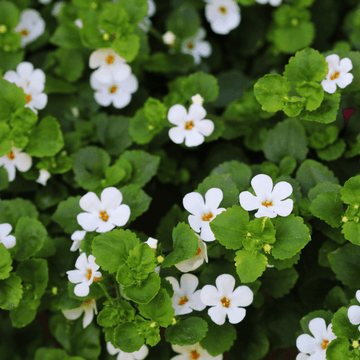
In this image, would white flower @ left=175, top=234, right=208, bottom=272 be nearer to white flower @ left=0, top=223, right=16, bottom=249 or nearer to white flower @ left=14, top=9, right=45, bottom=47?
white flower @ left=0, top=223, right=16, bottom=249

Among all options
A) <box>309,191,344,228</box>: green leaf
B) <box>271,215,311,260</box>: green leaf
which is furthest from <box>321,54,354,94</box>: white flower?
<box>271,215,311,260</box>: green leaf

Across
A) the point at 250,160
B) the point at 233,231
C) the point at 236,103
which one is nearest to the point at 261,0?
the point at 236,103

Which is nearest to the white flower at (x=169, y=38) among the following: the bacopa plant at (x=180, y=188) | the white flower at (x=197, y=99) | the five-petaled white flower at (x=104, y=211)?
the bacopa plant at (x=180, y=188)

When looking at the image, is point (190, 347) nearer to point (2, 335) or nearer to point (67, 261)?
point (67, 261)

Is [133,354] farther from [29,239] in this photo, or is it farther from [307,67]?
[307,67]

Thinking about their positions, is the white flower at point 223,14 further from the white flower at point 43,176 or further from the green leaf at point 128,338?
the green leaf at point 128,338

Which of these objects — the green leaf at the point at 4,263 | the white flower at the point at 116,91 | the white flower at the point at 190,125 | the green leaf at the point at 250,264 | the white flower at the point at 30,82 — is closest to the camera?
the green leaf at the point at 250,264

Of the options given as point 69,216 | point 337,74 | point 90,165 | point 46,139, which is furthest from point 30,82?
point 337,74
